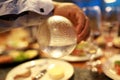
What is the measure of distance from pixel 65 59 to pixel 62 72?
141 mm

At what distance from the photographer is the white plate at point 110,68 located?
0.71 m

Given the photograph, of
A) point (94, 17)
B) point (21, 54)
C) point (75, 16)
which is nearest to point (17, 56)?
point (21, 54)

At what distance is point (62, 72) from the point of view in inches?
28.7

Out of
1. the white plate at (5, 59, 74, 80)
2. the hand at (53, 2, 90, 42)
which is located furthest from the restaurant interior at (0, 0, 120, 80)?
the hand at (53, 2, 90, 42)

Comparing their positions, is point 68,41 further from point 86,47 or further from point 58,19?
point 86,47

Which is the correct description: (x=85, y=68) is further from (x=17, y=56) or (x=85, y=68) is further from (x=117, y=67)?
(x=17, y=56)

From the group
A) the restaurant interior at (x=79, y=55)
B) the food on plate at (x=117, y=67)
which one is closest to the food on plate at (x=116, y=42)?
the restaurant interior at (x=79, y=55)

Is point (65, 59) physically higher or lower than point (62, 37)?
lower

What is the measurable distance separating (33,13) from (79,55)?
0.47m

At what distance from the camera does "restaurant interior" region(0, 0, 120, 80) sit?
29.2 inches

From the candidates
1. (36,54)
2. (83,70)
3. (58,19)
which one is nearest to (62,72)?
(83,70)

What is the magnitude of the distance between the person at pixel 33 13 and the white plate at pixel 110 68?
28 centimetres

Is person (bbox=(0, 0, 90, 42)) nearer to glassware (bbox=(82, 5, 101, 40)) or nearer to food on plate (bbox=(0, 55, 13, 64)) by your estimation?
glassware (bbox=(82, 5, 101, 40))

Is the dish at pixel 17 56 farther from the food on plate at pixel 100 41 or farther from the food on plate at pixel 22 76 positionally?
the food on plate at pixel 100 41
